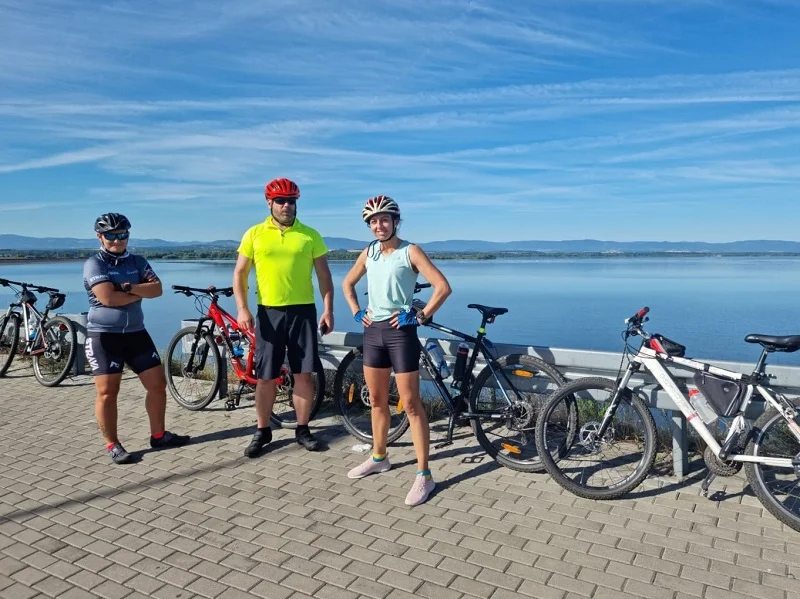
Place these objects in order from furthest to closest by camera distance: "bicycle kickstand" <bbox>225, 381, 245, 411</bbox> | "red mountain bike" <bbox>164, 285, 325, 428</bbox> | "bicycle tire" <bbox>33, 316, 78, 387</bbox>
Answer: "bicycle tire" <bbox>33, 316, 78, 387</bbox>
"bicycle kickstand" <bbox>225, 381, 245, 411</bbox>
"red mountain bike" <bbox>164, 285, 325, 428</bbox>

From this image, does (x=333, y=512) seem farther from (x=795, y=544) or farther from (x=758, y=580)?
(x=795, y=544)

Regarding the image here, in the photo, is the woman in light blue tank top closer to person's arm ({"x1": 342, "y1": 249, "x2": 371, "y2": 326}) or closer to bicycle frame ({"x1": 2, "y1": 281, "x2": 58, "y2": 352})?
person's arm ({"x1": 342, "y1": 249, "x2": 371, "y2": 326})

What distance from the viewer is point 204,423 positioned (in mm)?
6004

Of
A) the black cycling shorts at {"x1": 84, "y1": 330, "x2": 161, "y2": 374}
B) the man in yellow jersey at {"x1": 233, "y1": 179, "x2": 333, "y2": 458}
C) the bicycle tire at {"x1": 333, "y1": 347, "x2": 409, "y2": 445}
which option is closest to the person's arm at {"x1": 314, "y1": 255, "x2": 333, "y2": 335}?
the man in yellow jersey at {"x1": 233, "y1": 179, "x2": 333, "y2": 458}

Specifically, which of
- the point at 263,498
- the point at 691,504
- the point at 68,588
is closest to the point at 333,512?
the point at 263,498

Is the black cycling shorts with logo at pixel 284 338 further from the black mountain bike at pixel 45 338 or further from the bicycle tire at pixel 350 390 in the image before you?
the black mountain bike at pixel 45 338

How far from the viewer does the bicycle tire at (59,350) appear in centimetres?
763

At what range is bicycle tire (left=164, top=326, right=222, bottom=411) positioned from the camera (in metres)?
6.39

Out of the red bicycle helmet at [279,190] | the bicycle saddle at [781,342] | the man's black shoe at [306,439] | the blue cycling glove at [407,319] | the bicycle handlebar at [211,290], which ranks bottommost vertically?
the man's black shoe at [306,439]

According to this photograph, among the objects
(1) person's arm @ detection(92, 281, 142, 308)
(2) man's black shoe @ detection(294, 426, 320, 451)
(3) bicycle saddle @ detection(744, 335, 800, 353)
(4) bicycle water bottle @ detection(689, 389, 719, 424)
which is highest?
(1) person's arm @ detection(92, 281, 142, 308)

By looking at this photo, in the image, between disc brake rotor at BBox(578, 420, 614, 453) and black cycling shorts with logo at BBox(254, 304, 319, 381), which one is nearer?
disc brake rotor at BBox(578, 420, 614, 453)

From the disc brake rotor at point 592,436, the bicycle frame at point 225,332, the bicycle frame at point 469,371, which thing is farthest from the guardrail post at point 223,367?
the disc brake rotor at point 592,436

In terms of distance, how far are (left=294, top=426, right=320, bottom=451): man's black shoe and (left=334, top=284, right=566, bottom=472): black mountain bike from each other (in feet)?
1.30

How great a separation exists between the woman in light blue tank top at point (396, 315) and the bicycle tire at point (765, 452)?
1.95 m
